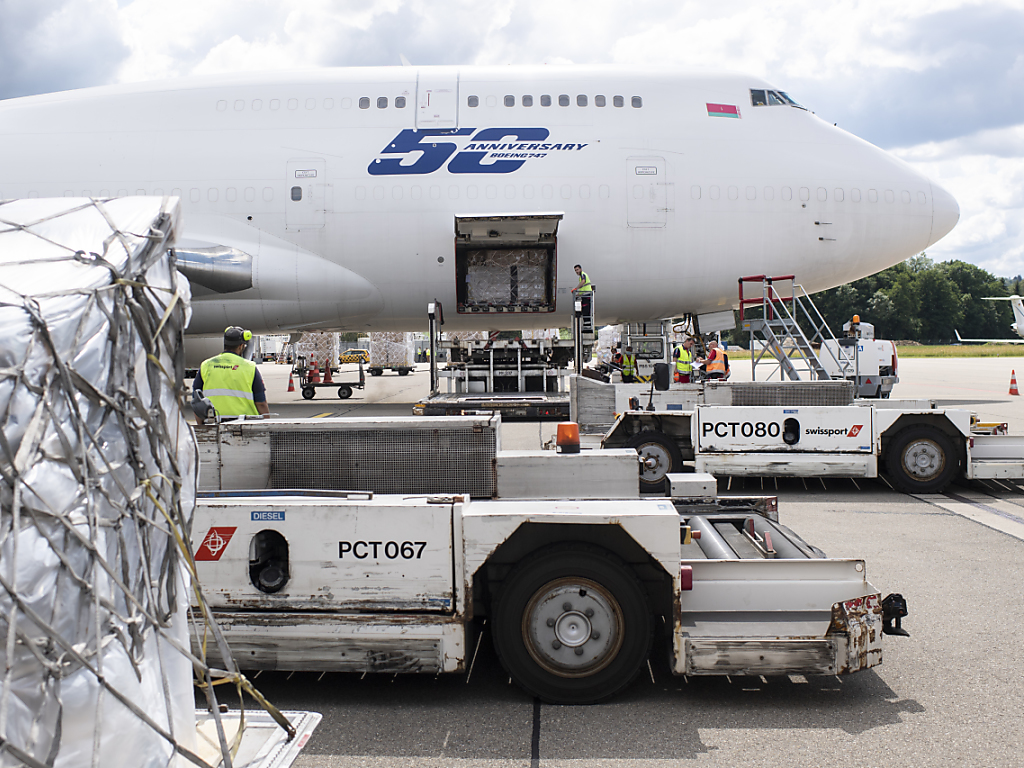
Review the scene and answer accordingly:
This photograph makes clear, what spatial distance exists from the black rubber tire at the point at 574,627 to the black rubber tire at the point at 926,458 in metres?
6.18

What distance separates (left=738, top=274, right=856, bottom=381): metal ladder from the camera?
1284cm

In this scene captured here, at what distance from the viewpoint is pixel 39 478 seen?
1.97m

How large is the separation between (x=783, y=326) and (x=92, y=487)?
13.2m

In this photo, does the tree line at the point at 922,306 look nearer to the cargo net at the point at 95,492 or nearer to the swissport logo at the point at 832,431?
the swissport logo at the point at 832,431

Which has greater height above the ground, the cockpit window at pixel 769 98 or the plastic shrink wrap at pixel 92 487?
the cockpit window at pixel 769 98

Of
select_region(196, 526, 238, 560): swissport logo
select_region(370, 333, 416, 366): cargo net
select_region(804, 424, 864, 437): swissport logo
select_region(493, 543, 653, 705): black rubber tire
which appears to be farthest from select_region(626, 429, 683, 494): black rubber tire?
select_region(370, 333, 416, 366): cargo net

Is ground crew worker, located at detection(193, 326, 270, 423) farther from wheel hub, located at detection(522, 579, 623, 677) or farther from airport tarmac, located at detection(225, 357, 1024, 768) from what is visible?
wheel hub, located at detection(522, 579, 623, 677)

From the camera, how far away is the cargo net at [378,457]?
4762 millimetres

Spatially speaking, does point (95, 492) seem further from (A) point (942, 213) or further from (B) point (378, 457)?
(A) point (942, 213)

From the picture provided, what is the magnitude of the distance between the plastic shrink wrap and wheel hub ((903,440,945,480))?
8368 mm

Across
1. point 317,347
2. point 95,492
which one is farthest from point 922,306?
point 95,492

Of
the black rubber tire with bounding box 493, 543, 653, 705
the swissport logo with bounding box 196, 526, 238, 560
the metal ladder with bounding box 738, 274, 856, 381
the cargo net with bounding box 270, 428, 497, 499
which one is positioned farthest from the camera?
the metal ladder with bounding box 738, 274, 856, 381

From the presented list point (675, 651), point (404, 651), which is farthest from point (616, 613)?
point (404, 651)

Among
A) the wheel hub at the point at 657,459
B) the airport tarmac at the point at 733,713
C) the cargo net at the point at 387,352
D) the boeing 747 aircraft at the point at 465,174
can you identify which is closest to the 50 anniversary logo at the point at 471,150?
the boeing 747 aircraft at the point at 465,174
